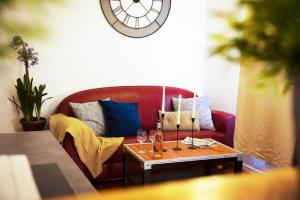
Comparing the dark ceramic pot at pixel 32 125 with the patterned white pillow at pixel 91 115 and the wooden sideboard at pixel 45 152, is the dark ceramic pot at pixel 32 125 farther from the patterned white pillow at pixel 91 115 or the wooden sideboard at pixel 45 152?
the wooden sideboard at pixel 45 152

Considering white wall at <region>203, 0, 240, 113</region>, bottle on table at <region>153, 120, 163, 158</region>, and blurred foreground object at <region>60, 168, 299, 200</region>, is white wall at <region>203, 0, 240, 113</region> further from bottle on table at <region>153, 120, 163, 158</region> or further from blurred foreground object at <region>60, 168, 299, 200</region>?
blurred foreground object at <region>60, 168, 299, 200</region>

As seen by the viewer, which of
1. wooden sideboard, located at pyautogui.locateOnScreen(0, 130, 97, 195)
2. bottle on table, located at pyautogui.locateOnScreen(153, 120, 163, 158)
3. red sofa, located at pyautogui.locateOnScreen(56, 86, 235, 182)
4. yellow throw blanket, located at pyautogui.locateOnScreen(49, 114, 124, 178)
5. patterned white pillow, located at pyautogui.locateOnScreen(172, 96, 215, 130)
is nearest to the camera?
wooden sideboard, located at pyautogui.locateOnScreen(0, 130, 97, 195)

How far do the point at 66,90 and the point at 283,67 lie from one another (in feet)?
11.2

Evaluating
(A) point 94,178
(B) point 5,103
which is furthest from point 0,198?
(B) point 5,103

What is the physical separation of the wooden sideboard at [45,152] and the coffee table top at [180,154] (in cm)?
84

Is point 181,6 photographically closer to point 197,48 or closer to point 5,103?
point 197,48

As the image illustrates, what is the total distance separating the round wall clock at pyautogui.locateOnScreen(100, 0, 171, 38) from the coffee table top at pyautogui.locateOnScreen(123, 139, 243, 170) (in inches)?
64.0

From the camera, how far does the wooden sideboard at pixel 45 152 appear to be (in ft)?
3.71

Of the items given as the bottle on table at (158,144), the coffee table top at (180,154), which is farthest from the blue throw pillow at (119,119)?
the bottle on table at (158,144)

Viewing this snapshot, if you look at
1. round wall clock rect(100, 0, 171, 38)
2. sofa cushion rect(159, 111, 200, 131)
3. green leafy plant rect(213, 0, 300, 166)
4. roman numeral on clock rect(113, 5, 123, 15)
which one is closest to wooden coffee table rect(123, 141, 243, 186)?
sofa cushion rect(159, 111, 200, 131)

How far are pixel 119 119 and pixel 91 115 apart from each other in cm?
29

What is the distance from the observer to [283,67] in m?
0.56

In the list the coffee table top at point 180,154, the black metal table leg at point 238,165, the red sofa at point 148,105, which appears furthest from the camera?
the red sofa at point 148,105

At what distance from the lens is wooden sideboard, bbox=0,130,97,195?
1.13 meters
